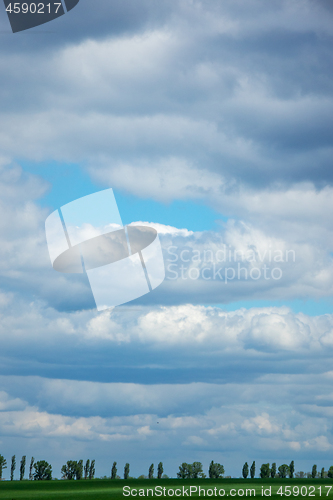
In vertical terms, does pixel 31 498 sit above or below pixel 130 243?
below

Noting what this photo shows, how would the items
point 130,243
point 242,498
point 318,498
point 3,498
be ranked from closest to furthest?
1. point 130,243
2. point 318,498
3. point 242,498
4. point 3,498

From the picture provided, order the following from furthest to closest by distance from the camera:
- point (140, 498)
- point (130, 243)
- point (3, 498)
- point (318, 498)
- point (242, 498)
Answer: point (3, 498) → point (140, 498) → point (242, 498) → point (318, 498) → point (130, 243)

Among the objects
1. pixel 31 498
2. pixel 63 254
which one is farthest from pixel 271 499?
pixel 63 254

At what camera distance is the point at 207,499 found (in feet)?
548

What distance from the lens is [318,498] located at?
151250 millimetres

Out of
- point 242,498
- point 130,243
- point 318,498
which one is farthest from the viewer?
point 242,498

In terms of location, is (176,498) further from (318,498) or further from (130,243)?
(130,243)

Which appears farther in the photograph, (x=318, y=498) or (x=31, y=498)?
(x=31, y=498)

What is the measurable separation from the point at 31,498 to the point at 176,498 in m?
51.6

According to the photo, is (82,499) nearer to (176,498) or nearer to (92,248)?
(176,498)

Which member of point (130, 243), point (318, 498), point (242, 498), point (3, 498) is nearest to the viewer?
point (130, 243)

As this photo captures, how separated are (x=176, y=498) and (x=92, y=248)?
132m

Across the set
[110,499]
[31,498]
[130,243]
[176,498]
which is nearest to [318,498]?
[176,498]

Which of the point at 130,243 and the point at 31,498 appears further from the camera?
the point at 31,498
